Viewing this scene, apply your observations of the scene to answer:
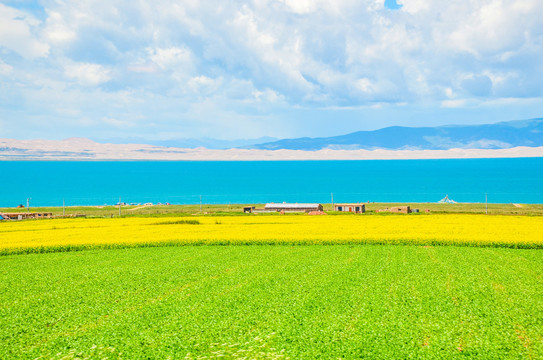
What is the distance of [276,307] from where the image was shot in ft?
49.5

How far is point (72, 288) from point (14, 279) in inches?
161

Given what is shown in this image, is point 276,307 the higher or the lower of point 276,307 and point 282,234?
the higher

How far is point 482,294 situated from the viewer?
16656 millimetres

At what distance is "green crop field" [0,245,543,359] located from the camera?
464 inches

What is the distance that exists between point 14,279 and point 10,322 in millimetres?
7301

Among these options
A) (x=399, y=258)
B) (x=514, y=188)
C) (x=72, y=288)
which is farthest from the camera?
(x=514, y=188)

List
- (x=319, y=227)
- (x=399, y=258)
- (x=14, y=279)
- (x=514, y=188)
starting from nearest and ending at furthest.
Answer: (x=14, y=279)
(x=399, y=258)
(x=319, y=227)
(x=514, y=188)

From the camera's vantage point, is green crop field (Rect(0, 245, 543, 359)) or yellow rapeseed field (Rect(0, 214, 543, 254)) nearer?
green crop field (Rect(0, 245, 543, 359))

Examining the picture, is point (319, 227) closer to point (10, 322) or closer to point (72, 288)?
point (72, 288)

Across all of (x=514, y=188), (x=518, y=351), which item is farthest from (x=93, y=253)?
(x=514, y=188)

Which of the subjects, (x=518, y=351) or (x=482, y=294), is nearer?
(x=518, y=351)

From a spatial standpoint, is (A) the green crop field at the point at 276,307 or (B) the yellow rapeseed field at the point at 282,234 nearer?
(A) the green crop field at the point at 276,307

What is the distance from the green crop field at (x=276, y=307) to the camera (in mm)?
11789

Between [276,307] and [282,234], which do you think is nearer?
[276,307]
